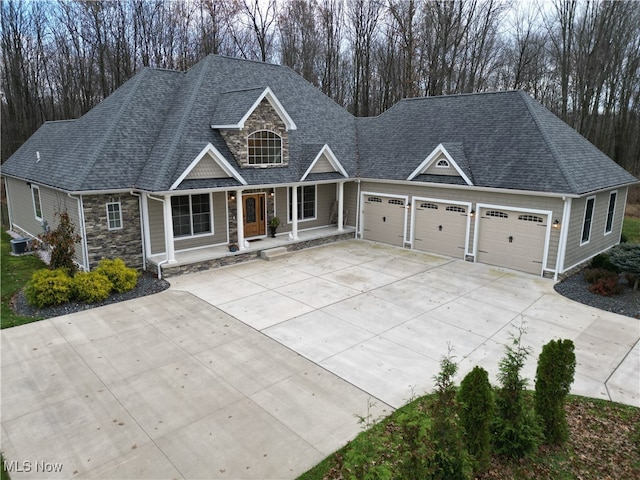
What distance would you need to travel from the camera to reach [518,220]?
15016 mm

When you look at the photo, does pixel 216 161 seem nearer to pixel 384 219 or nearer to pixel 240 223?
pixel 240 223

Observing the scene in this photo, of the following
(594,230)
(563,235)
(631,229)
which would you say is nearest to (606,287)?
(563,235)

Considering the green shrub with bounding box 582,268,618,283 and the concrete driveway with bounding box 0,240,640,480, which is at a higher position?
the green shrub with bounding box 582,268,618,283

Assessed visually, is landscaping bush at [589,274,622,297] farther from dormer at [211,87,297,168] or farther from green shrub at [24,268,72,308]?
green shrub at [24,268,72,308]

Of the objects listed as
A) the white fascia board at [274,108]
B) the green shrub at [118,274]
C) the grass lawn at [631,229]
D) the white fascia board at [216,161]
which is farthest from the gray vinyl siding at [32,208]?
the grass lawn at [631,229]

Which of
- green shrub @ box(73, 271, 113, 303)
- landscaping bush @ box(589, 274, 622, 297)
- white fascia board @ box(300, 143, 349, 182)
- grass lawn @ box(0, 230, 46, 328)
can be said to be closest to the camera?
grass lawn @ box(0, 230, 46, 328)

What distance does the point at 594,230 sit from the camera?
16219 millimetres

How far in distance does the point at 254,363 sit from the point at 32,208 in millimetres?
14623

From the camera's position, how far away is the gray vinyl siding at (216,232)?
15.7m

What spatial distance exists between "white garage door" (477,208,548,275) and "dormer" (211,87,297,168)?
835cm

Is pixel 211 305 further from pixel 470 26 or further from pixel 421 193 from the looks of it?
pixel 470 26

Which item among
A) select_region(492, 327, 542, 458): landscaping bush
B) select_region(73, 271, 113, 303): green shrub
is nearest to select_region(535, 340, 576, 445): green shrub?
select_region(492, 327, 542, 458): landscaping bush

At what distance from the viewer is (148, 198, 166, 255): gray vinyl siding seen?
14.5 meters

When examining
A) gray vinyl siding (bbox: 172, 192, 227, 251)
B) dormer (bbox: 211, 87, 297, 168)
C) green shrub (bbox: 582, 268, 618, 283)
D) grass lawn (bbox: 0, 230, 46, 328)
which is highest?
dormer (bbox: 211, 87, 297, 168)
